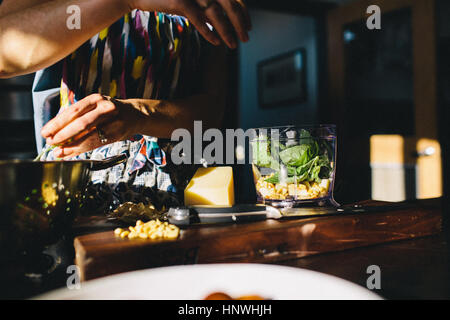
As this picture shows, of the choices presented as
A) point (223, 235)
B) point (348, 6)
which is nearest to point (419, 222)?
point (223, 235)

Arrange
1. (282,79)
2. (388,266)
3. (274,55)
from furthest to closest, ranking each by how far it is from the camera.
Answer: (274,55), (282,79), (388,266)

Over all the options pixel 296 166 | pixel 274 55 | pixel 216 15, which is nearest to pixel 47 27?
pixel 216 15

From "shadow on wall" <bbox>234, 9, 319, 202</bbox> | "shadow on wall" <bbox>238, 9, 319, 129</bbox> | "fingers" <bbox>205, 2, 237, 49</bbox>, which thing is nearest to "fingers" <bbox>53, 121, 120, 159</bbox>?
"fingers" <bbox>205, 2, 237, 49</bbox>

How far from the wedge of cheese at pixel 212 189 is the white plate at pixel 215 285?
33 cm

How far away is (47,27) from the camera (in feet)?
2.31

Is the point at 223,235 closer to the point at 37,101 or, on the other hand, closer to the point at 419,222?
the point at 419,222

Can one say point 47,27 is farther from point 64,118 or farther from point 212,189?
point 212,189

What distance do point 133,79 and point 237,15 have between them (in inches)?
20.2

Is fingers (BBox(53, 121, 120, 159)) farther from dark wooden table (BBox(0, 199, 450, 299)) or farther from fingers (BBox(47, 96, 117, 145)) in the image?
dark wooden table (BBox(0, 199, 450, 299))

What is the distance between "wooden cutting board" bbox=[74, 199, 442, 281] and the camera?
0.49 metres

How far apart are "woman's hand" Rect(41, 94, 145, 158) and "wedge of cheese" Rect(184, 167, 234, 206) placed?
0.18 m

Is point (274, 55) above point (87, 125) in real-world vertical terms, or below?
above

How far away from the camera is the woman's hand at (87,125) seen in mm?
609

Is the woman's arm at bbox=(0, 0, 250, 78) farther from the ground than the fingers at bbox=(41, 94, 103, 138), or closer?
farther from the ground
